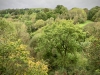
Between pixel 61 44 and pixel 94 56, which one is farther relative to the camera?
pixel 61 44

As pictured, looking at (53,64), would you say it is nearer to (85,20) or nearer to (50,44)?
(50,44)

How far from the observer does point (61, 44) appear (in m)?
30.3

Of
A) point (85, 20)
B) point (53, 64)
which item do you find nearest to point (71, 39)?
point (53, 64)

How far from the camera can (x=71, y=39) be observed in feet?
96.7

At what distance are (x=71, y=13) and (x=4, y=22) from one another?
37.7 meters

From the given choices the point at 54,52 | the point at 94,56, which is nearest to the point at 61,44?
the point at 54,52

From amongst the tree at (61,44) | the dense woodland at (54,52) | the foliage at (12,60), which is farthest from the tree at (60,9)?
the foliage at (12,60)

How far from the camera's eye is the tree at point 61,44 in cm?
2975

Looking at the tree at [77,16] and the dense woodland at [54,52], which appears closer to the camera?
the dense woodland at [54,52]

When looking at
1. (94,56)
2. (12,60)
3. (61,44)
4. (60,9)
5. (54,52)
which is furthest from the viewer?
(60,9)

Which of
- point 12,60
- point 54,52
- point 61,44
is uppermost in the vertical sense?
point 12,60

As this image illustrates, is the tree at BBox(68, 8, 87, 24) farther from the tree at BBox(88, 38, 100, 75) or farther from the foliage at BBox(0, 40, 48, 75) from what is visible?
the foliage at BBox(0, 40, 48, 75)

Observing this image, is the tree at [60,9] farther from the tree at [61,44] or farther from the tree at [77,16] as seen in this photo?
the tree at [61,44]

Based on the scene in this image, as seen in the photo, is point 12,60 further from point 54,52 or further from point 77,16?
point 77,16
